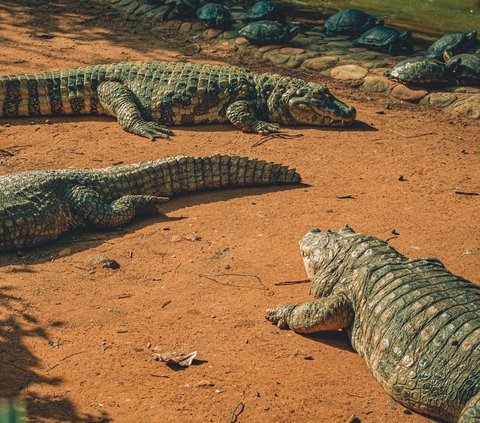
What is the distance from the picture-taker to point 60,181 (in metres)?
6.93

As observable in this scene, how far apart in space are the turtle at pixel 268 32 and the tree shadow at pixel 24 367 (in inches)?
323

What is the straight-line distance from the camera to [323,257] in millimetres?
5566

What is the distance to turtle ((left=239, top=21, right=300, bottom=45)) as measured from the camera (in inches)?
506

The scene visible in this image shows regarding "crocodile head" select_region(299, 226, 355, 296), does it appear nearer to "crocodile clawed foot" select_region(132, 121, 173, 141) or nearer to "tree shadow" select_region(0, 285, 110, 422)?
"tree shadow" select_region(0, 285, 110, 422)

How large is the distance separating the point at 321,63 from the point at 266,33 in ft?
3.79

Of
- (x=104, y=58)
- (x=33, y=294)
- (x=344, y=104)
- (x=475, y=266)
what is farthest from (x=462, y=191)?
(x=104, y=58)

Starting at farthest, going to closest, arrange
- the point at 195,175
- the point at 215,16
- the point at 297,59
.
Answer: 1. the point at 215,16
2. the point at 297,59
3. the point at 195,175

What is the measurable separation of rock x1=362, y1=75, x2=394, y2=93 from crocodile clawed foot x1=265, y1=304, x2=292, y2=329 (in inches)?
269

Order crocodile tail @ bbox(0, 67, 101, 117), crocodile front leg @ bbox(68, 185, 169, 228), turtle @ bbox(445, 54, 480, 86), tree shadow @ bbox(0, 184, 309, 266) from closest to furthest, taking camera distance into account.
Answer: tree shadow @ bbox(0, 184, 309, 266) < crocodile front leg @ bbox(68, 185, 169, 228) < crocodile tail @ bbox(0, 67, 101, 117) < turtle @ bbox(445, 54, 480, 86)

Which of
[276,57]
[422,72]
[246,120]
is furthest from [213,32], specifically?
[246,120]

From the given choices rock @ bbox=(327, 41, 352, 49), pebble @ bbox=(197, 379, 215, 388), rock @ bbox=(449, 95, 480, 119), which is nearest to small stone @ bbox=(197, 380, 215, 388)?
pebble @ bbox=(197, 379, 215, 388)

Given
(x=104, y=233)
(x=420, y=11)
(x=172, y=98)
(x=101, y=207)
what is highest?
(x=420, y=11)

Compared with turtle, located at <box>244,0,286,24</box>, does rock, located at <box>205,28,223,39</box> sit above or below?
below

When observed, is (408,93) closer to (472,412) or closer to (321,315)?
(321,315)
